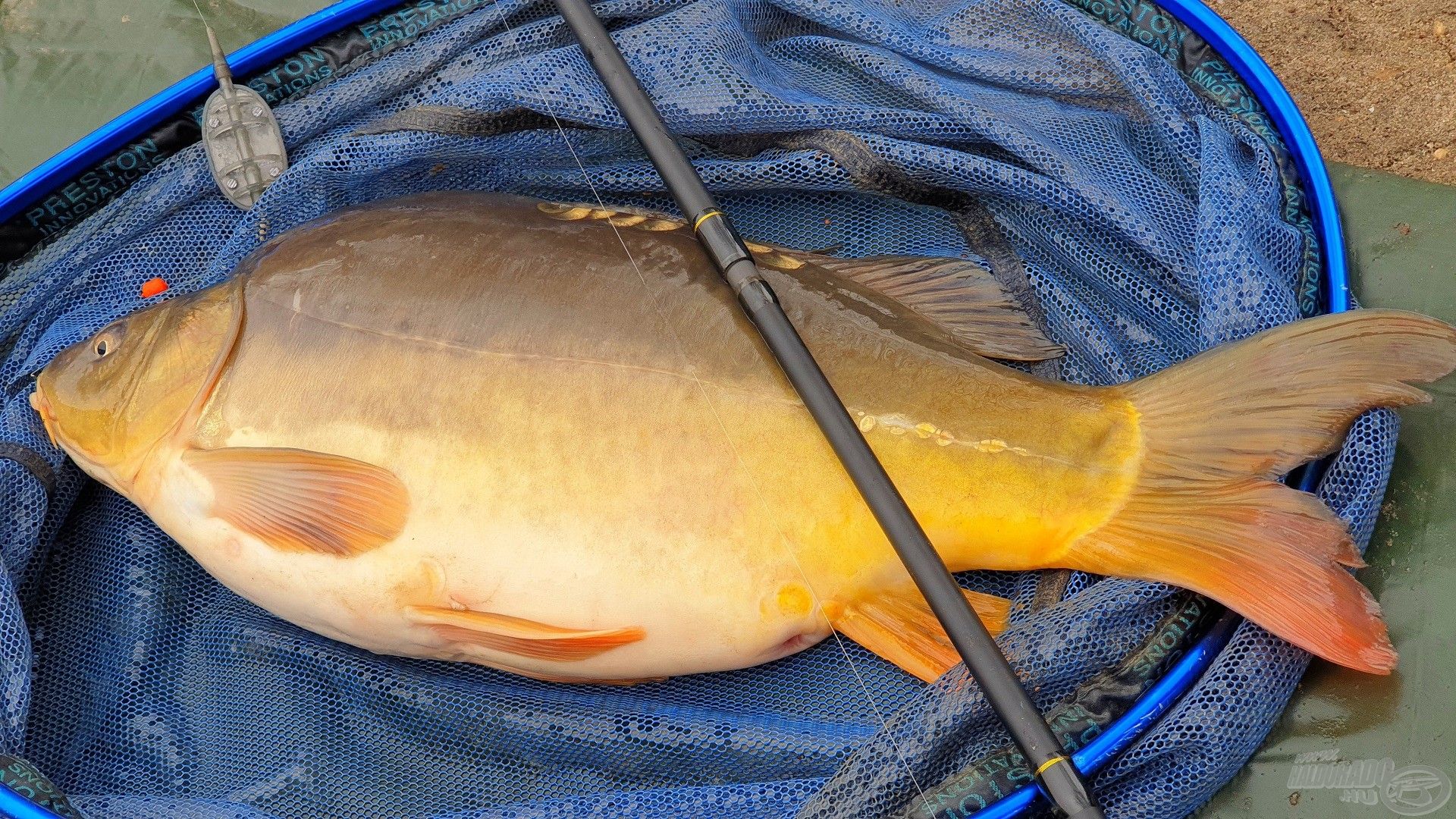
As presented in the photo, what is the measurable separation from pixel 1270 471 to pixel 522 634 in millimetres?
1248

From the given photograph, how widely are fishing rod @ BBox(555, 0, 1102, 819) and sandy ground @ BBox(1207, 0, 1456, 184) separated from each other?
59.6 inches

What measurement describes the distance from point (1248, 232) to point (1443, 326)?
1.25 feet

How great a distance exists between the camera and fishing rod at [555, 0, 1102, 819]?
1.59m

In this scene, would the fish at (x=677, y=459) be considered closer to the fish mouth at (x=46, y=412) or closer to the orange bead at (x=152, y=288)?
the fish mouth at (x=46, y=412)

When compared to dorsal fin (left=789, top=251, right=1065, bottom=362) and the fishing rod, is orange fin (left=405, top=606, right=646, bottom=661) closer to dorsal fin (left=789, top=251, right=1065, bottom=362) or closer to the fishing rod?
the fishing rod

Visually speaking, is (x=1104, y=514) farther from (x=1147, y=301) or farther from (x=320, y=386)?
(x=320, y=386)

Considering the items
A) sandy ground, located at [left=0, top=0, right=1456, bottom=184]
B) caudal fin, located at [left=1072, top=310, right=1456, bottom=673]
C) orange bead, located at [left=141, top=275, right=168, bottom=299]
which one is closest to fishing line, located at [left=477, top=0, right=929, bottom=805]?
caudal fin, located at [left=1072, top=310, right=1456, bottom=673]

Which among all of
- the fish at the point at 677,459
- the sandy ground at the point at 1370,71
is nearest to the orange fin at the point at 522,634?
the fish at the point at 677,459

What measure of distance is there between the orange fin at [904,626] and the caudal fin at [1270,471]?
286mm

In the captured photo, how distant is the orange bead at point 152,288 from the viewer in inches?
95.4

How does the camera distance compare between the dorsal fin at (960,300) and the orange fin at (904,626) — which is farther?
the dorsal fin at (960,300)

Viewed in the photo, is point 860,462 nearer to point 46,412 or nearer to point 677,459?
point 677,459

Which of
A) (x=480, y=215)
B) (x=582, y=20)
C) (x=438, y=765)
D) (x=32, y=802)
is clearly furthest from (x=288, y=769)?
(x=582, y=20)

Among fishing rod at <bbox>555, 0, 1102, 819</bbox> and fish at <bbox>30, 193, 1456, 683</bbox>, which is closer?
fishing rod at <bbox>555, 0, 1102, 819</bbox>
